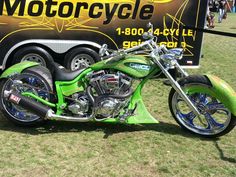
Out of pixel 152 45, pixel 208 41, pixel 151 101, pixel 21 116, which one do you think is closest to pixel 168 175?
pixel 152 45

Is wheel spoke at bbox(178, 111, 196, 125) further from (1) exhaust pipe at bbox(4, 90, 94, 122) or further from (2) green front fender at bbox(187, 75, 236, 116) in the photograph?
(1) exhaust pipe at bbox(4, 90, 94, 122)

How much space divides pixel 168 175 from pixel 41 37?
4.49 metres

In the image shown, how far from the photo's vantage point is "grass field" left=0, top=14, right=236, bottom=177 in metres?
4.25

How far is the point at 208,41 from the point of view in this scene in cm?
1400

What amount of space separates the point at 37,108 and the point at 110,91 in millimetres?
961

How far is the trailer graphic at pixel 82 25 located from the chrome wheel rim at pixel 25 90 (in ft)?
8.27

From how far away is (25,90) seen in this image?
5312 millimetres

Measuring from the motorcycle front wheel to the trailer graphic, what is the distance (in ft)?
9.70

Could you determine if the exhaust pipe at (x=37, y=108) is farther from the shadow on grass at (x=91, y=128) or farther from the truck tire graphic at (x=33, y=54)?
the truck tire graphic at (x=33, y=54)

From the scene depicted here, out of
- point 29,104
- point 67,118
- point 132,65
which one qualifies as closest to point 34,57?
point 29,104

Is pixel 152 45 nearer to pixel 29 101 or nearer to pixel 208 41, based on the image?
pixel 29 101

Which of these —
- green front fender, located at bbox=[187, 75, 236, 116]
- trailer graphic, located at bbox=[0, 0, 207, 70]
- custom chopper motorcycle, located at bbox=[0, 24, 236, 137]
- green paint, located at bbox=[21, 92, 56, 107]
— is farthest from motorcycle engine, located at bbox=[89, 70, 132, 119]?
trailer graphic, located at bbox=[0, 0, 207, 70]

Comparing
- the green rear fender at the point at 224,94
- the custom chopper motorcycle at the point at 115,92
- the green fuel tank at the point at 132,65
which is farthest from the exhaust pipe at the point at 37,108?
the green rear fender at the point at 224,94

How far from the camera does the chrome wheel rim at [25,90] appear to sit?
524cm
